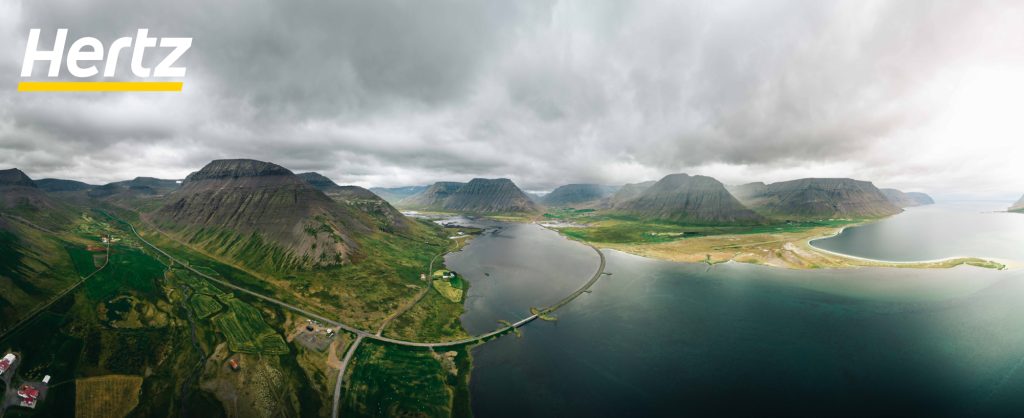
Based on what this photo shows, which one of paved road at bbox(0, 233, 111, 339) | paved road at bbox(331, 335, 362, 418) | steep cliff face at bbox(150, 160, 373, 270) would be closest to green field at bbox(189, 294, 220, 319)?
paved road at bbox(0, 233, 111, 339)

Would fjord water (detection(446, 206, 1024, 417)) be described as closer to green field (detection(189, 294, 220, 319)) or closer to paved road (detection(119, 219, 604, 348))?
paved road (detection(119, 219, 604, 348))

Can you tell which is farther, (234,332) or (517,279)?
(517,279)

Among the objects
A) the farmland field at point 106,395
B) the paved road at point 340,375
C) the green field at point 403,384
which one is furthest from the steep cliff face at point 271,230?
the green field at point 403,384

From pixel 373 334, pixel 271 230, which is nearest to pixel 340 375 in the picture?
pixel 373 334

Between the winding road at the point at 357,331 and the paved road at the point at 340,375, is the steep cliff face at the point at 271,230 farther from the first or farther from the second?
the paved road at the point at 340,375

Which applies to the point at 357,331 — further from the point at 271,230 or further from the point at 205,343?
the point at 271,230

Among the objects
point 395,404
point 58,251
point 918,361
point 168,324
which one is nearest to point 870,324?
point 918,361

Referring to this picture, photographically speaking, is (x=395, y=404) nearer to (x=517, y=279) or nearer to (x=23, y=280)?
(x=517, y=279)
